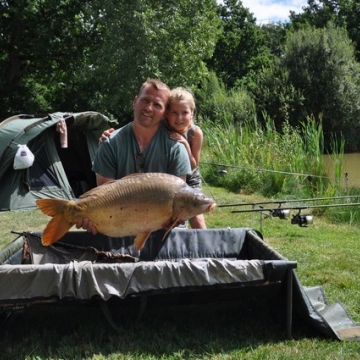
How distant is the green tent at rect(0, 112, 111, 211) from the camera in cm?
728

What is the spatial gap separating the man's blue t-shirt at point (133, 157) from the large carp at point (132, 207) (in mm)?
416

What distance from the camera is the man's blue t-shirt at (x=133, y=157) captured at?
307cm

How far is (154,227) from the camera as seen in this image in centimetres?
267

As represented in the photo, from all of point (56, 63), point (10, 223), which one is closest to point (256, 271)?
point (10, 223)

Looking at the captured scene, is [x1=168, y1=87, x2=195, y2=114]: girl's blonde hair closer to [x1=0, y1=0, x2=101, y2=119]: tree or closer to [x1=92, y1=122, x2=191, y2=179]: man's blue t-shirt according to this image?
[x1=92, y1=122, x2=191, y2=179]: man's blue t-shirt

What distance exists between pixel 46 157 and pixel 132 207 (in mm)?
5533

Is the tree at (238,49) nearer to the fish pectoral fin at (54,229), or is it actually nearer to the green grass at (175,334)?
the green grass at (175,334)

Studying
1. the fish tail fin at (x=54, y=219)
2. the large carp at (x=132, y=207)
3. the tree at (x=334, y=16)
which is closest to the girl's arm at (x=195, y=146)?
the large carp at (x=132, y=207)

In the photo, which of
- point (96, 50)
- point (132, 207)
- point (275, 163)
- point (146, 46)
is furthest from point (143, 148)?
point (96, 50)

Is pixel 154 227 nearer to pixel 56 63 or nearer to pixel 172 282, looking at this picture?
pixel 172 282

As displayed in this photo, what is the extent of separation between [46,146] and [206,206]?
5.65 meters

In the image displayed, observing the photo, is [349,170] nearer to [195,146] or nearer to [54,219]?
[195,146]

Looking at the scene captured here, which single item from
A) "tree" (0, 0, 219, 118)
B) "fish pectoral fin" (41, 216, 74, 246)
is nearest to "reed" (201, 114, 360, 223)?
"fish pectoral fin" (41, 216, 74, 246)

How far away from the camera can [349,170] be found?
1549cm
